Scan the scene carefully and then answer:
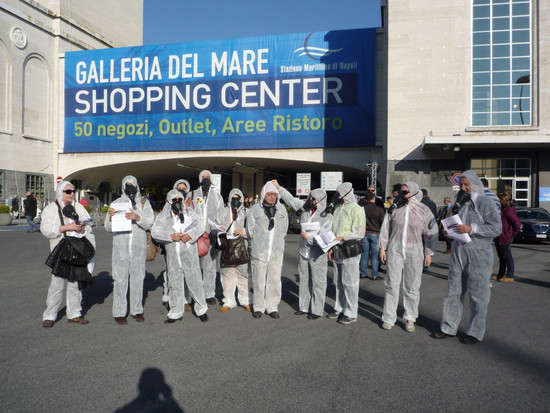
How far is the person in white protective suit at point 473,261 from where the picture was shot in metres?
4.95

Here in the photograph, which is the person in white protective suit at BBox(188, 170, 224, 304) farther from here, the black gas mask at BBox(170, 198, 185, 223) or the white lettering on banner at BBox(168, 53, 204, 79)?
the white lettering on banner at BBox(168, 53, 204, 79)

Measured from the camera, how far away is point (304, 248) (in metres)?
6.06

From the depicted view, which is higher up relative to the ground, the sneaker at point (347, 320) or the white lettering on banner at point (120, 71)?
the white lettering on banner at point (120, 71)

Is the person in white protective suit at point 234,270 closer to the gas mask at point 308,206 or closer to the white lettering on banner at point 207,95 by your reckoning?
the gas mask at point 308,206

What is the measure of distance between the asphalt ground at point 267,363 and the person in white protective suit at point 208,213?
1.46ft

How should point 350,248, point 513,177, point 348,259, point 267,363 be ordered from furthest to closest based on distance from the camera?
point 513,177 < point 348,259 < point 350,248 < point 267,363

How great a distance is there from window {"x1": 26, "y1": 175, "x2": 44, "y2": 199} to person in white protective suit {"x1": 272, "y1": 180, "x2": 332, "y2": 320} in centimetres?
2777

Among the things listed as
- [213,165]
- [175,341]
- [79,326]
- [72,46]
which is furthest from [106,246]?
[72,46]

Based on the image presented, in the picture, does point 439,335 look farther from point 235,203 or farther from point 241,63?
point 241,63

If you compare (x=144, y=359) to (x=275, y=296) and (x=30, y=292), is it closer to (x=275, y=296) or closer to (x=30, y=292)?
(x=275, y=296)

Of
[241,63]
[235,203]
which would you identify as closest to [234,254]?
[235,203]

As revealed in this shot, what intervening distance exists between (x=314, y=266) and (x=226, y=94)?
2298 cm

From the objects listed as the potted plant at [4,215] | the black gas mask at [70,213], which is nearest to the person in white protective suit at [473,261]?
the black gas mask at [70,213]

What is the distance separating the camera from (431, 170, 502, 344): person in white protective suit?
4945mm
